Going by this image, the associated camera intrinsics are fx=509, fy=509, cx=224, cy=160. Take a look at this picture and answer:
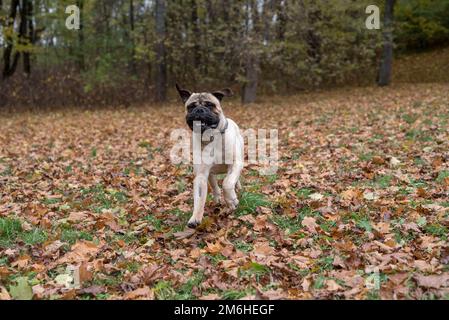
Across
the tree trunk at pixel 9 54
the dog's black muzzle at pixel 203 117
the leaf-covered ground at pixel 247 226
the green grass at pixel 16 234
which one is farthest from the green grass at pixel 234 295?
the tree trunk at pixel 9 54

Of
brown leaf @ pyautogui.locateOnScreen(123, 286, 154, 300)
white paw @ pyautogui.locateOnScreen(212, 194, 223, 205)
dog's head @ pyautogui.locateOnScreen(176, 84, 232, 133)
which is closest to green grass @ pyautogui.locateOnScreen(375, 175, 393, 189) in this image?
white paw @ pyautogui.locateOnScreen(212, 194, 223, 205)

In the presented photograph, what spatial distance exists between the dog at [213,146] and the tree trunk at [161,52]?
18280mm

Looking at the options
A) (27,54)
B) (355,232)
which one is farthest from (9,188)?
(27,54)

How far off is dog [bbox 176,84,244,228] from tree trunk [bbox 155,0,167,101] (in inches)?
720

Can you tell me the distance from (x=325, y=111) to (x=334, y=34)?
8.73 meters

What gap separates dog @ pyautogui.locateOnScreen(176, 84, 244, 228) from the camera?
5.52m

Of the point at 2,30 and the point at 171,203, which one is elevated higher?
the point at 2,30

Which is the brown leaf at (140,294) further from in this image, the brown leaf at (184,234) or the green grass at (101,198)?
the green grass at (101,198)

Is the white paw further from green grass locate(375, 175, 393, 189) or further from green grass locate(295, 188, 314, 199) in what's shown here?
green grass locate(375, 175, 393, 189)

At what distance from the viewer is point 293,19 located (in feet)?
71.9

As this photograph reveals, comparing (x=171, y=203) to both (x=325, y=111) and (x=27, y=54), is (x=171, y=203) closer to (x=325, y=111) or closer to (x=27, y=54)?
(x=325, y=111)

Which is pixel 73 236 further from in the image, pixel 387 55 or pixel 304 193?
pixel 387 55

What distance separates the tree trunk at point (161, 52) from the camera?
920 inches
